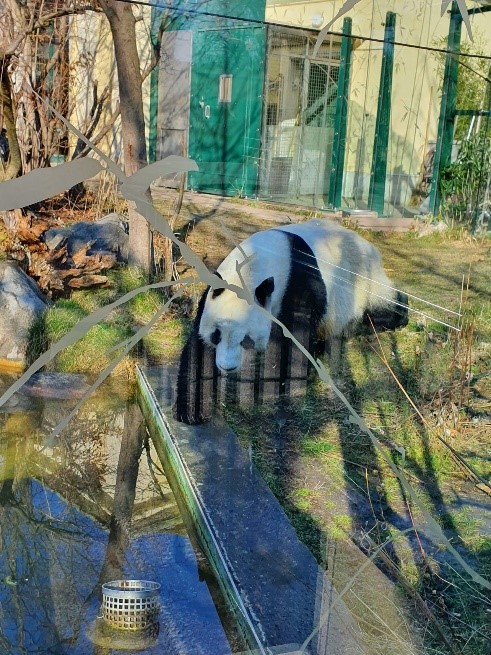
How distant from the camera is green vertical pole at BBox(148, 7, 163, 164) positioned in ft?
9.85

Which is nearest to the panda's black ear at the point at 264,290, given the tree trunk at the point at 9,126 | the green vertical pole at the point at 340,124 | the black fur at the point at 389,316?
the green vertical pole at the point at 340,124

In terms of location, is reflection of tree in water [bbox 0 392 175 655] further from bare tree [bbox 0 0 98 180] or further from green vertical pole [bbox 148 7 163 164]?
bare tree [bbox 0 0 98 180]

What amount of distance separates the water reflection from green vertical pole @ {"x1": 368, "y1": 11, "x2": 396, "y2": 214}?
146 cm

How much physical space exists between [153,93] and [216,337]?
1.04m

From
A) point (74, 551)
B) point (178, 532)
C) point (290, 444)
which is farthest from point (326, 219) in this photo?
point (74, 551)

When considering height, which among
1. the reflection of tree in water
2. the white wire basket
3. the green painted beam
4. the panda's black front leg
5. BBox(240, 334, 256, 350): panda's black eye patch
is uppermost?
the green painted beam

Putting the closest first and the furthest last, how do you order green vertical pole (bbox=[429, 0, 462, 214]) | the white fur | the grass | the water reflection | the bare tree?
the water reflection, the white fur, green vertical pole (bbox=[429, 0, 462, 214]), the bare tree, the grass

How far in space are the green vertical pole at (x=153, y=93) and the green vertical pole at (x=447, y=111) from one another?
4.19ft

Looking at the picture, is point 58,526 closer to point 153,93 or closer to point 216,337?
Result: point 216,337

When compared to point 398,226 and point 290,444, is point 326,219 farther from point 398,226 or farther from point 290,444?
point 290,444

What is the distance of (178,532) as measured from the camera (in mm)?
2695

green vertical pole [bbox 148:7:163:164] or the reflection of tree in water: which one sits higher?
green vertical pole [bbox 148:7:163:164]

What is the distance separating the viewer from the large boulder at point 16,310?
4.17m

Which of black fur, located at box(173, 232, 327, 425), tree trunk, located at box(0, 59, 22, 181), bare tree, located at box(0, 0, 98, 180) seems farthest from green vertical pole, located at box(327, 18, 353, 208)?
tree trunk, located at box(0, 59, 22, 181)
